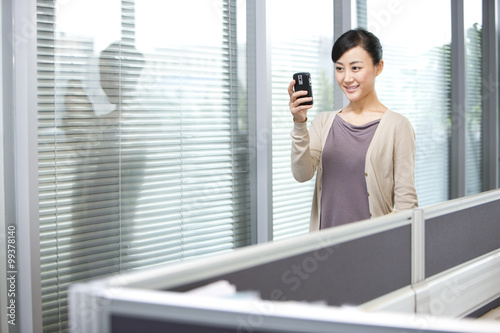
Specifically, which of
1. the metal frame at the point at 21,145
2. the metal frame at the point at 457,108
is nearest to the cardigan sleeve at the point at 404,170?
the metal frame at the point at 21,145

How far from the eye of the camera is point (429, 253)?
4.30 ft

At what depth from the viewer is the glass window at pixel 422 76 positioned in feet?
11.3

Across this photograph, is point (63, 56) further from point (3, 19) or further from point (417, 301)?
point (417, 301)

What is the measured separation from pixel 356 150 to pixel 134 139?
1.01 metres

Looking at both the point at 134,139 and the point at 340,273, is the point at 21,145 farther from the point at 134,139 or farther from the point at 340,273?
the point at 340,273

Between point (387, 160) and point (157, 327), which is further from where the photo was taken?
point (387, 160)

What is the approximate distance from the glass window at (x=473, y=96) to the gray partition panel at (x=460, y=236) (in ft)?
9.58

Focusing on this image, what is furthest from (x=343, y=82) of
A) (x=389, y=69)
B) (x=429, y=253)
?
(x=389, y=69)

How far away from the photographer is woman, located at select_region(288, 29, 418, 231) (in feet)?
5.15

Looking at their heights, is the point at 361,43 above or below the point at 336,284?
above

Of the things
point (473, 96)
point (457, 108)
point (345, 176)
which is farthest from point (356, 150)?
point (473, 96)

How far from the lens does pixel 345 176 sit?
1.63 meters

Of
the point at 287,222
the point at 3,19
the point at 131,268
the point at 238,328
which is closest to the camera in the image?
the point at 238,328

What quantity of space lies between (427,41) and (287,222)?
1.80 metres
